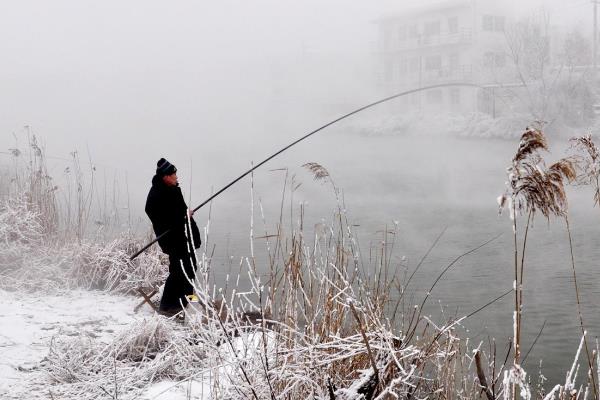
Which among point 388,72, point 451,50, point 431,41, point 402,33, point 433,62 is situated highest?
point 402,33

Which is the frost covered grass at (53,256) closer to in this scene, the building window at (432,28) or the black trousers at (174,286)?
the black trousers at (174,286)

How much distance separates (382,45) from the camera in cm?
5131

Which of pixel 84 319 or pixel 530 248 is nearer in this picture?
pixel 84 319

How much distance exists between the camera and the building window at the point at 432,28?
46125mm

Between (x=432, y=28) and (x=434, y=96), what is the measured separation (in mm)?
6412

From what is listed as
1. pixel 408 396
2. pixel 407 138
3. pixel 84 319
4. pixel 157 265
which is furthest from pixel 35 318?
pixel 407 138

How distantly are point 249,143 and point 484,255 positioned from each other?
33614 mm

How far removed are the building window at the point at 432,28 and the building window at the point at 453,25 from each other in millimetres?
1113

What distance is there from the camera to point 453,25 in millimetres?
44844

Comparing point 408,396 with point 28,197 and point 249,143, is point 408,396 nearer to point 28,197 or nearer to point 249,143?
point 28,197

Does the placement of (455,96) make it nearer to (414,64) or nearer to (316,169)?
(414,64)

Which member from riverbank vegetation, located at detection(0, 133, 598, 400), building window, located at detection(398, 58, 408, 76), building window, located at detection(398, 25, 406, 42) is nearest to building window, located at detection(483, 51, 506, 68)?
building window, located at detection(398, 58, 408, 76)

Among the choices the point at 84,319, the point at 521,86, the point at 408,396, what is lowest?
the point at 84,319

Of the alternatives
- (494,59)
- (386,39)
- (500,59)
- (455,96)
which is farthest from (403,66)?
(494,59)
